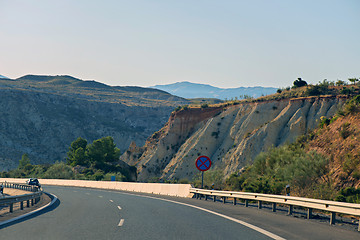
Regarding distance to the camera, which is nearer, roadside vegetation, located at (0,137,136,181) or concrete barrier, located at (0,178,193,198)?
concrete barrier, located at (0,178,193,198)

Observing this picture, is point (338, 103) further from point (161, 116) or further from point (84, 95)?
point (84, 95)

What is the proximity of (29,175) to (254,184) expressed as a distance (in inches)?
2897

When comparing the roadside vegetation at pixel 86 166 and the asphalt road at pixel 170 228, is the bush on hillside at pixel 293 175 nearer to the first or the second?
the asphalt road at pixel 170 228

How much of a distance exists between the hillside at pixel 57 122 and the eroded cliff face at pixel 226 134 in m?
39.7

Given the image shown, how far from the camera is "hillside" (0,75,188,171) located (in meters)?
128

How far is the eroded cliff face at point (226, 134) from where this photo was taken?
66.6 metres

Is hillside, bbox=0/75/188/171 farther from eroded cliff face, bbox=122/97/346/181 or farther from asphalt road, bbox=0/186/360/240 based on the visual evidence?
asphalt road, bbox=0/186/360/240

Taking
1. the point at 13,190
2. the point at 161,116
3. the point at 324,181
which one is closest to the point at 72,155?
the point at 13,190

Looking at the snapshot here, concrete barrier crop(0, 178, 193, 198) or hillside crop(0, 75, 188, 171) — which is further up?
hillside crop(0, 75, 188, 171)

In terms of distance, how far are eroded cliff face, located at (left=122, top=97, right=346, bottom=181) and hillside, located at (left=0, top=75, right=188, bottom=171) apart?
39734mm

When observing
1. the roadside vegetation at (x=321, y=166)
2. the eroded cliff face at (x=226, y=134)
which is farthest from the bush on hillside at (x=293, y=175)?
the eroded cliff face at (x=226, y=134)

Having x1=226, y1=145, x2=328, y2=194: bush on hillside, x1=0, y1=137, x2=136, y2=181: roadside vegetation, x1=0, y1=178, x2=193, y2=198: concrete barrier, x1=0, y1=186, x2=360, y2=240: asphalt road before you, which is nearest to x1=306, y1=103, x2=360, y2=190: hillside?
x1=226, y1=145, x2=328, y2=194: bush on hillside

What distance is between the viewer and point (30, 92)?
152 metres

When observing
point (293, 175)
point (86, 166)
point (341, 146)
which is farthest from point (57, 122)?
point (293, 175)
